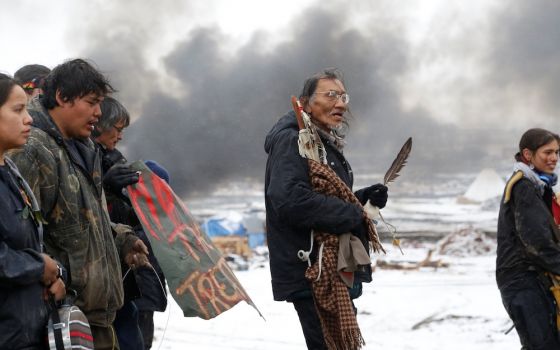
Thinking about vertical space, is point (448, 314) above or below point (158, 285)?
below

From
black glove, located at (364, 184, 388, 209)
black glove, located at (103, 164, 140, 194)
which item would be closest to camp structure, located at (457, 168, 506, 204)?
black glove, located at (364, 184, 388, 209)

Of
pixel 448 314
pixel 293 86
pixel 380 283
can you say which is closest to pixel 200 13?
pixel 293 86

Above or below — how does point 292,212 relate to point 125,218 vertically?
above

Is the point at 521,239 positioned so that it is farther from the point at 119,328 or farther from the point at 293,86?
the point at 293,86

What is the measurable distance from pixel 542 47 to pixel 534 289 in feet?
64.1

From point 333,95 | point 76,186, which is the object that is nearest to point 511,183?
point 333,95

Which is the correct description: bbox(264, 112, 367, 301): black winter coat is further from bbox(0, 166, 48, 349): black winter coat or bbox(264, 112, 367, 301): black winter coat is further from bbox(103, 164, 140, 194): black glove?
bbox(0, 166, 48, 349): black winter coat

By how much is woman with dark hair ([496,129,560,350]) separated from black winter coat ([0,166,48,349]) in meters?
2.74

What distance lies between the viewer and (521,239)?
437 centimetres

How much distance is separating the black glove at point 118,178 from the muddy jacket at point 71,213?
0.44 metres

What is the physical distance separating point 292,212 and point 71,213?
1060 mm

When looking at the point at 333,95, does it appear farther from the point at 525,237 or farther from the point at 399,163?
the point at 525,237

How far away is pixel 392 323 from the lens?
729cm

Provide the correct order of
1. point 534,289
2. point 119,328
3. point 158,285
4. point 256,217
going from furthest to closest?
point 256,217 → point 534,289 → point 158,285 → point 119,328
